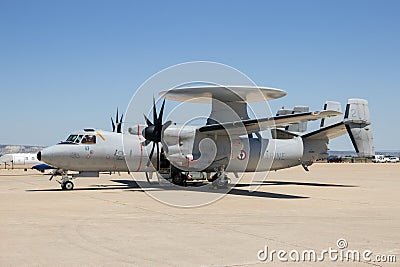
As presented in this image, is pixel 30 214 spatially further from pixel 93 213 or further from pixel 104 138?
pixel 104 138

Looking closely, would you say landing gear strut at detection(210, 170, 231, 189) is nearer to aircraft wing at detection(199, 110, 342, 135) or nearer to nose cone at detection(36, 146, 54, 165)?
aircraft wing at detection(199, 110, 342, 135)

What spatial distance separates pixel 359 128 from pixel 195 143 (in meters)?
9.32

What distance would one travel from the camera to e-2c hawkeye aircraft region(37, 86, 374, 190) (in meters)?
24.4

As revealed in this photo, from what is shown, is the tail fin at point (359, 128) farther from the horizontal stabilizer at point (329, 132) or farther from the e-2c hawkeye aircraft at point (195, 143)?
the horizontal stabilizer at point (329, 132)

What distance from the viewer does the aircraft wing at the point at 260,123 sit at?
68.6 ft

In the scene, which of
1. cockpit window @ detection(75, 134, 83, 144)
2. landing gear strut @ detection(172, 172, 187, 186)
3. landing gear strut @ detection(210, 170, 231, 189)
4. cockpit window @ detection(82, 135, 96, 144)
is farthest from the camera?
landing gear strut @ detection(172, 172, 187, 186)

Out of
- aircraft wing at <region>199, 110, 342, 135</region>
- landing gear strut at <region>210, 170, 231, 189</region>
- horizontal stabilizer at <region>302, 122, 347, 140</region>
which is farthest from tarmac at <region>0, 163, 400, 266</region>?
horizontal stabilizer at <region>302, 122, 347, 140</region>

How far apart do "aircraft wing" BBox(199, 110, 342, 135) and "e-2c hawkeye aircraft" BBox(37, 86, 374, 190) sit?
52 mm

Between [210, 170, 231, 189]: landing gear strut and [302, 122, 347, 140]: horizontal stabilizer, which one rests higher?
[302, 122, 347, 140]: horizontal stabilizer

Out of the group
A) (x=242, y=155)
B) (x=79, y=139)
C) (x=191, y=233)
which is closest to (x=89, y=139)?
(x=79, y=139)

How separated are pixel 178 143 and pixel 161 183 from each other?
510cm

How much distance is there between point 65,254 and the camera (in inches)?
338

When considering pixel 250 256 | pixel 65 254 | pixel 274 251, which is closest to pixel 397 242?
pixel 274 251

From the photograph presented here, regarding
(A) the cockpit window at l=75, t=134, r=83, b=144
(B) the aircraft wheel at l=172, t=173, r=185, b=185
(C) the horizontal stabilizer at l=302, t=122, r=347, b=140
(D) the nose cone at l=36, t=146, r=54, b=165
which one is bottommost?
(B) the aircraft wheel at l=172, t=173, r=185, b=185
